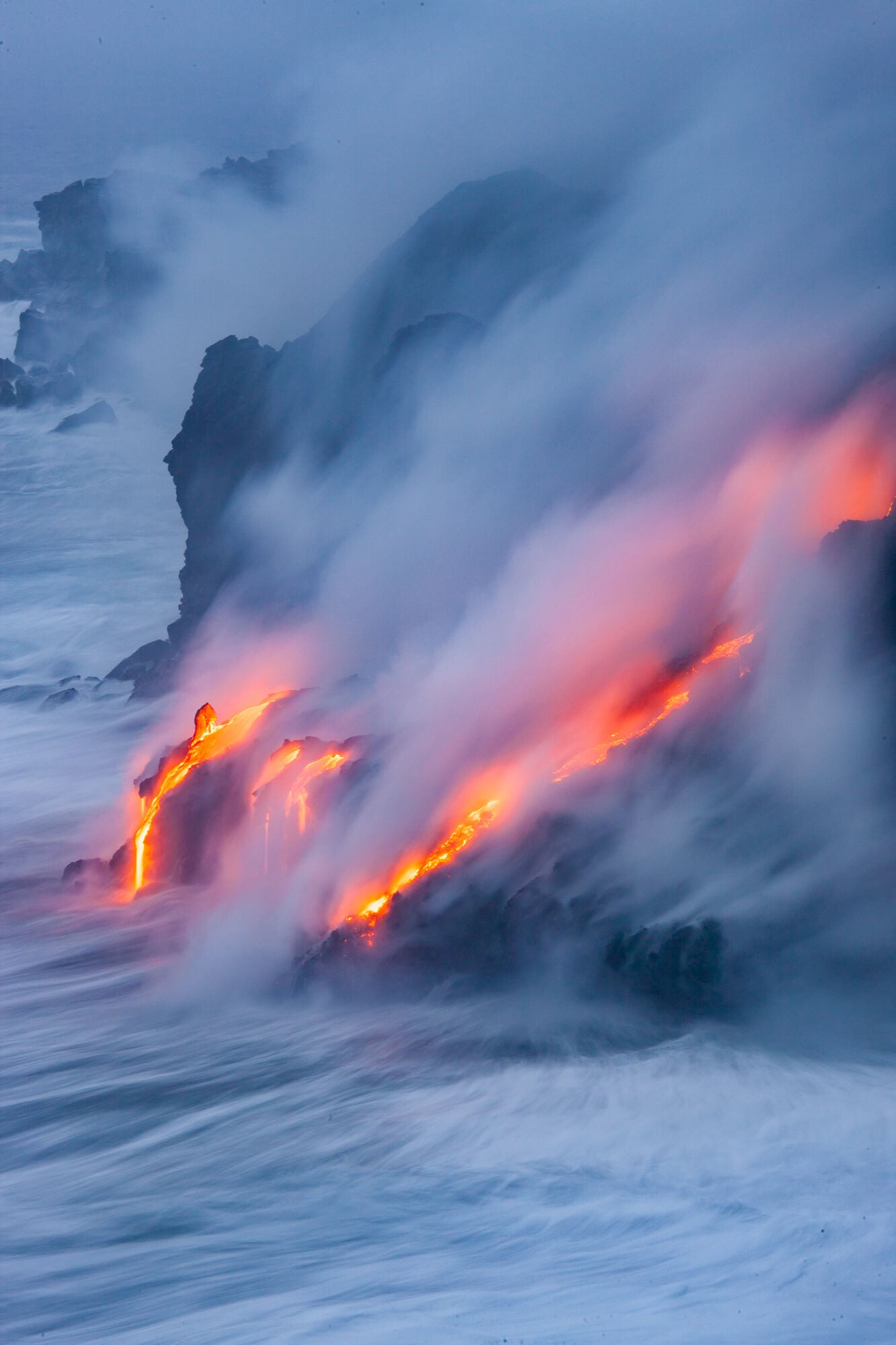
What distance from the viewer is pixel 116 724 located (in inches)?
1027

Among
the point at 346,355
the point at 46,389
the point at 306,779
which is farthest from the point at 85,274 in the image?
the point at 306,779

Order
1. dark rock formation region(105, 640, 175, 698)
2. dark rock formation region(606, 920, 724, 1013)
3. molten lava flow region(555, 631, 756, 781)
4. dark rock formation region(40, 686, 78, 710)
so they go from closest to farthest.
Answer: dark rock formation region(606, 920, 724, 1013) → molten lava flow region(555, 631, 756, 781) → dark rock formation region(105, 640, 175, 698) → dark rock formation region(40, 686, 78, 710)

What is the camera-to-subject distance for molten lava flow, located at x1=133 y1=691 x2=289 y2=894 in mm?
17234

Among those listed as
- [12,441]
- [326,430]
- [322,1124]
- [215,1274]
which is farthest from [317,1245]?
[12,441]

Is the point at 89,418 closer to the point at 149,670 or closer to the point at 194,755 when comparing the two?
the point at 149,670

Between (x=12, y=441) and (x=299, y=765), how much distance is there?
40.9 meters

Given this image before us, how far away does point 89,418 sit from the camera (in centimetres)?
5378

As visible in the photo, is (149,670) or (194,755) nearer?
(194,755)

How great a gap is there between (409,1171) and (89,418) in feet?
154

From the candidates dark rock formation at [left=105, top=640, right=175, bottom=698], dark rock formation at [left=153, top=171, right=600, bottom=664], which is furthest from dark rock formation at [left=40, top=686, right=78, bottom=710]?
dark rock formation at [left=153, top=171, right=600, bottom=664]

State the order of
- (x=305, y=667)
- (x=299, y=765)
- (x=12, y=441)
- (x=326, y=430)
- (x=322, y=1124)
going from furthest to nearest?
(x=12, y=441)
(x=326, y=430)
(x=305, y=667)
(x=299, y=765)
(x=322, y=1124)

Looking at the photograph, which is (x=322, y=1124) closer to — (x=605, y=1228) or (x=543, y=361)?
(x=605, y=1228)

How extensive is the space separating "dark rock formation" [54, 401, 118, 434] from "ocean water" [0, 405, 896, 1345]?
4063 cm

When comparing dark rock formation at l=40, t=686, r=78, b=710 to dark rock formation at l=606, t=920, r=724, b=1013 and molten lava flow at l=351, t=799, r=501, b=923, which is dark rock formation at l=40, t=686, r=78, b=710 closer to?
molten lava flow at l=351, t=799, r=501, b=923
